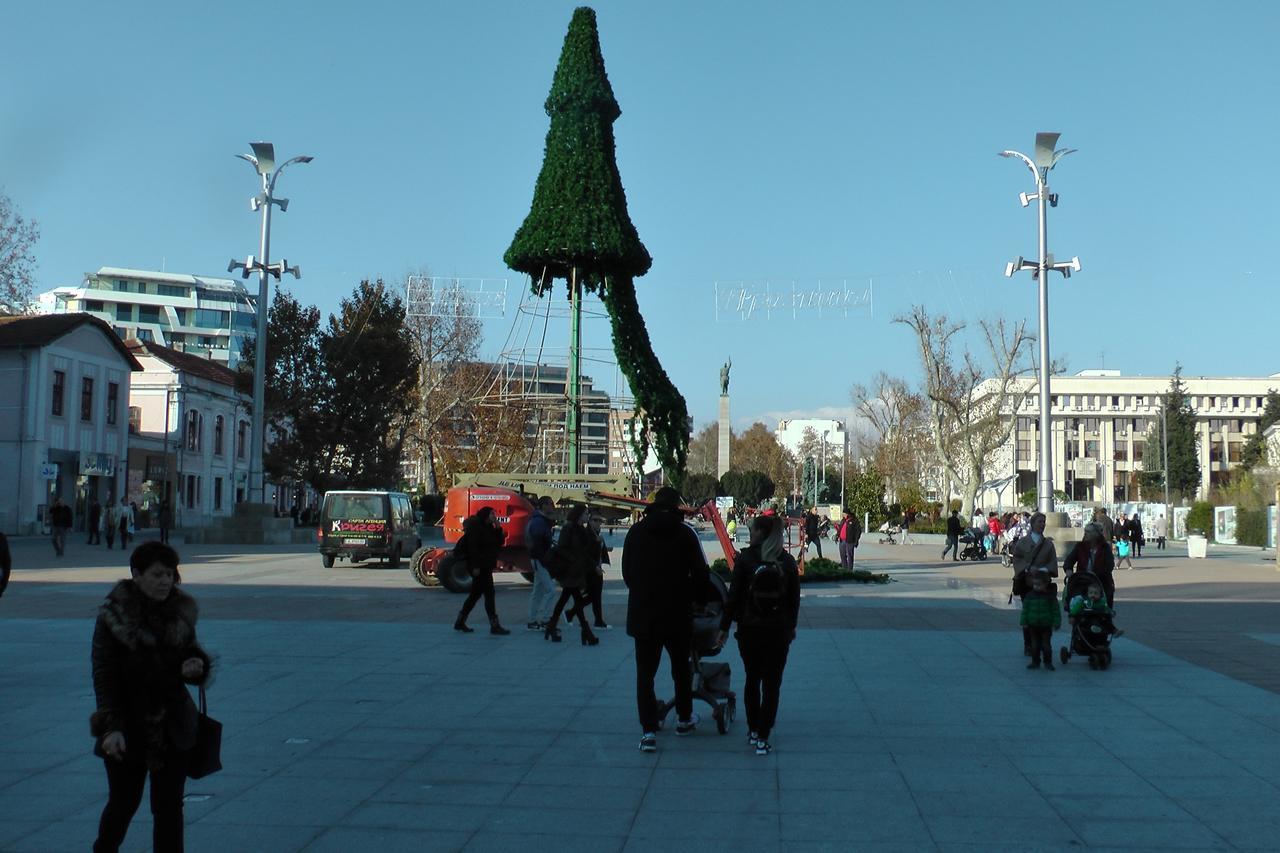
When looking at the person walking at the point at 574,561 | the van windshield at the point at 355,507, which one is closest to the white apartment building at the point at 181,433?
the van windshield at the point at 355,507

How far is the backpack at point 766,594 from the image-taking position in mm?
8102

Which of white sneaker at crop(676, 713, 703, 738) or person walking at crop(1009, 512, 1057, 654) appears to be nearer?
white sneaker at crop(676, 713, 703, 738)

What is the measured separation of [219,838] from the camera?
233 inches

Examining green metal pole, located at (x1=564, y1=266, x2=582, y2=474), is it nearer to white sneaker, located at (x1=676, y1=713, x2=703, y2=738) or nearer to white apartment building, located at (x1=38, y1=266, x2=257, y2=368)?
white sneaker, located at (x1=676, y1=713, x2=703, y2=738)

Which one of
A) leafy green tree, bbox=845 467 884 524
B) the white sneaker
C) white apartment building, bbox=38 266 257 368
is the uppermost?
white apartment building, bbox=38 266 257 368

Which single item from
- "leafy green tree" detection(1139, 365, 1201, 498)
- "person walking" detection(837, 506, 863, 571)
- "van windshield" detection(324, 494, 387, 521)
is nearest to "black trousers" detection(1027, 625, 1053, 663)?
"person walking" detection(837, 506, 863, 571)

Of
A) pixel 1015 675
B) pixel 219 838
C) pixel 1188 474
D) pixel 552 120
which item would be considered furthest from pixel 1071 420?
pixel 219 838

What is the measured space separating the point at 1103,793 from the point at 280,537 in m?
38.7

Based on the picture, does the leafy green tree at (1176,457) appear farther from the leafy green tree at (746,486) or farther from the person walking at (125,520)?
the person walking at (125,520)

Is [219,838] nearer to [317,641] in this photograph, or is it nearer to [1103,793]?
[1103,793]

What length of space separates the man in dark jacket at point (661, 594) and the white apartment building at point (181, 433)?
48.1 meters

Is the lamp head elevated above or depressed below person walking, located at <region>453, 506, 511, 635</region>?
above

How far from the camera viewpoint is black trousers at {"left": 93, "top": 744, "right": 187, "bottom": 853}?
4.80 m

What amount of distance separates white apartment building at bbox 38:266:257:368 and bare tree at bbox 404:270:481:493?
208 ft
